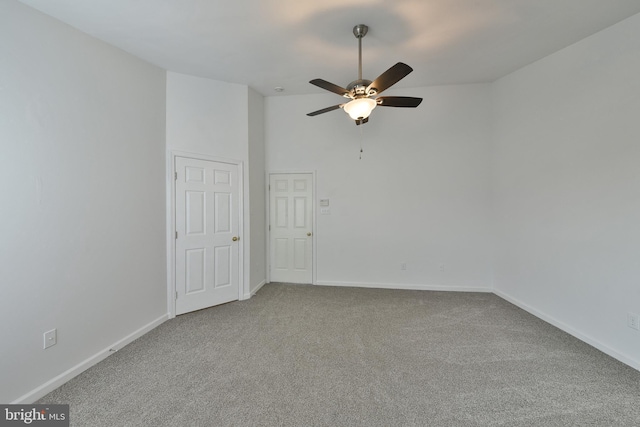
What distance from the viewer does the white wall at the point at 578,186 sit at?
2.28 meters

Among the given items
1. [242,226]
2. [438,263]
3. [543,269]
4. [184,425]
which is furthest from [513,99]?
[184,425]

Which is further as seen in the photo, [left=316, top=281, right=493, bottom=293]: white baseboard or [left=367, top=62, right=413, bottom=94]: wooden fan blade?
[left=316, top=281, right=493, bottom=293]: white baseboard

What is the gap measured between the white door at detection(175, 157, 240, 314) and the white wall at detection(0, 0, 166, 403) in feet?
0.92

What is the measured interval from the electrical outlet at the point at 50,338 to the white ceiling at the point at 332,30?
2.54 m

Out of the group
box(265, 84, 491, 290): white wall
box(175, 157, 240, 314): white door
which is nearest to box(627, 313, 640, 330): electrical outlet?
box(265, 84, 491, 290): white wall

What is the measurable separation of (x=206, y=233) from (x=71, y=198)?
1.46 meters

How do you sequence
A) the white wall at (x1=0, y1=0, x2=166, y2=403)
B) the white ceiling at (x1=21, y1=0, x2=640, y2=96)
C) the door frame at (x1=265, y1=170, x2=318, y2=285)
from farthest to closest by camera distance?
the door frame at (x1=265, y1=170, x2=318, y2=285), the white ceiling at (x1=21, y1=0, x2=640, y2=96), the white wall at (x1=0, y1=0, x2=166, y2=403)

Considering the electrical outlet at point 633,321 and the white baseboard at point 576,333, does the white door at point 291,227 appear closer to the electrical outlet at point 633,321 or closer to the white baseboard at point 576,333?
the white baseboard at point 576,333

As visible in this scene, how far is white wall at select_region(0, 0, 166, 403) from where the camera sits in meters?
1.81

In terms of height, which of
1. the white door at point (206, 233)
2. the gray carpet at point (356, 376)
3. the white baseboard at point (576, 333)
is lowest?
the gray carpet at point (356, 376)

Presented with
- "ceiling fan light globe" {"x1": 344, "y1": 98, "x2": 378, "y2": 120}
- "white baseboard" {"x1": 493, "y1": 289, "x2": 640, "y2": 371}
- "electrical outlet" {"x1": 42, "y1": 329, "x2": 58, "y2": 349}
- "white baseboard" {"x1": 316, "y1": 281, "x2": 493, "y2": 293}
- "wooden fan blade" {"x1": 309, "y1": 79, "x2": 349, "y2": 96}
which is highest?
"wooden fan blade" {"x1": 309, "y1": 79, "x2": 349, "y2": 96}

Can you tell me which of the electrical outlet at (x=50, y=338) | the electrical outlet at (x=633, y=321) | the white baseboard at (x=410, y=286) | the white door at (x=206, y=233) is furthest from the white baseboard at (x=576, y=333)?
the electrical outlet at (x=50, y=338)

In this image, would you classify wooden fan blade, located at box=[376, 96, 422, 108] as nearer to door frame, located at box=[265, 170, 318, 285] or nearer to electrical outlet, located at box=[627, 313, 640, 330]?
door frame, located at box=[265, 170, 318, 285]


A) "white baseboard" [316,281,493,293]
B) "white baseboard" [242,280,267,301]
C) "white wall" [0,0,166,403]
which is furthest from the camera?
"white baseboard" [316,281,493,293]
